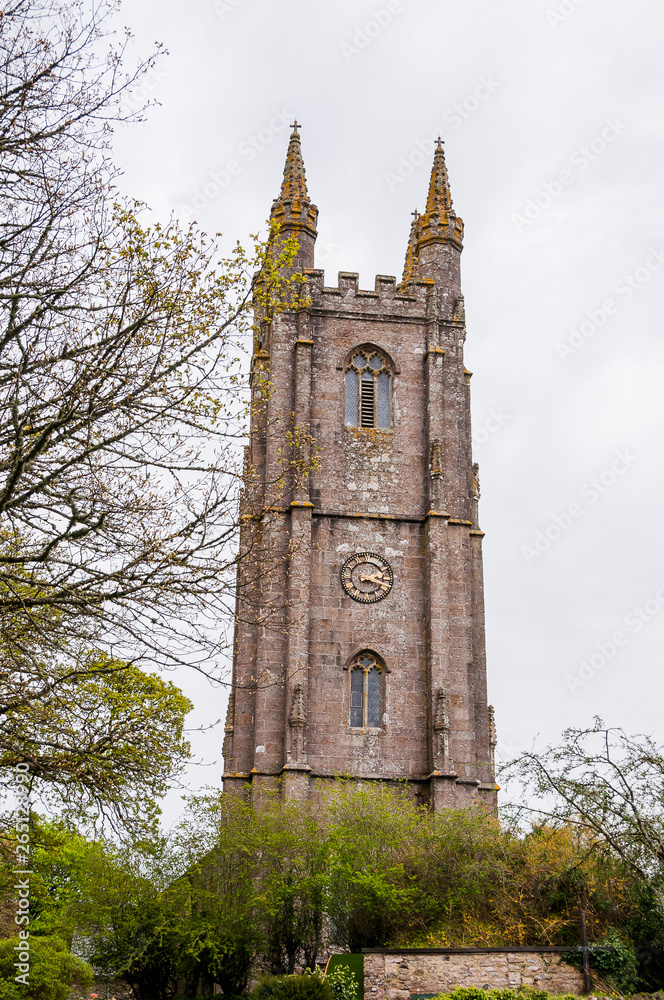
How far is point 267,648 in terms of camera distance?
30.6m

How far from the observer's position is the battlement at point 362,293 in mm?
34875

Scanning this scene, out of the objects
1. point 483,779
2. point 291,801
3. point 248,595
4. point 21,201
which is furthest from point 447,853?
point 21,201

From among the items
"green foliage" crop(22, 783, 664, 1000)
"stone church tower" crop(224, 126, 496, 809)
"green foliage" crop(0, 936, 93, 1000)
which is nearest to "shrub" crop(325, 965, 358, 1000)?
"green foliage" crop(22, 783, 664, 1000)

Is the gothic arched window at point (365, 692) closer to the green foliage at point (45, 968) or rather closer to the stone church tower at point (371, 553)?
the stone church tower at point (371, 553)

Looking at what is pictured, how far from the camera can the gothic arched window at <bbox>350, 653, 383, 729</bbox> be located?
30.6m

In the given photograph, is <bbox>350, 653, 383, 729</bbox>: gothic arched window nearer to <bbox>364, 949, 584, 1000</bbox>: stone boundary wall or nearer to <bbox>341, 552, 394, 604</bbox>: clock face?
<bbox>341, 552, 394, 604</bbox>: clock face

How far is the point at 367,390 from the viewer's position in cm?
3416

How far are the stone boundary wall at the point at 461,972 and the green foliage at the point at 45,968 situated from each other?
22.6 feet

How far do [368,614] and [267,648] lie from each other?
300 centimetres

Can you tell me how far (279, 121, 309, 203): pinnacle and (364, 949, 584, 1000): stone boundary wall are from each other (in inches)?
923

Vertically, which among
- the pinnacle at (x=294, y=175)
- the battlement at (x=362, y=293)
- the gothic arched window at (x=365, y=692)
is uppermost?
the pinnacle at (x=294, y=175)

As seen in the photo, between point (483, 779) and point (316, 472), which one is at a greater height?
point (316, 472)

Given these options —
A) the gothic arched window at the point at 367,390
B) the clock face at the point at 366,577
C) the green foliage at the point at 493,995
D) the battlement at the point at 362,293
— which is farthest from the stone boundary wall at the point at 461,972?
the battlement at the point at 362,293

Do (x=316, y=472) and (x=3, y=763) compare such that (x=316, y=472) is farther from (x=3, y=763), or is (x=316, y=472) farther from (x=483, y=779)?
(x=3, y=763)
